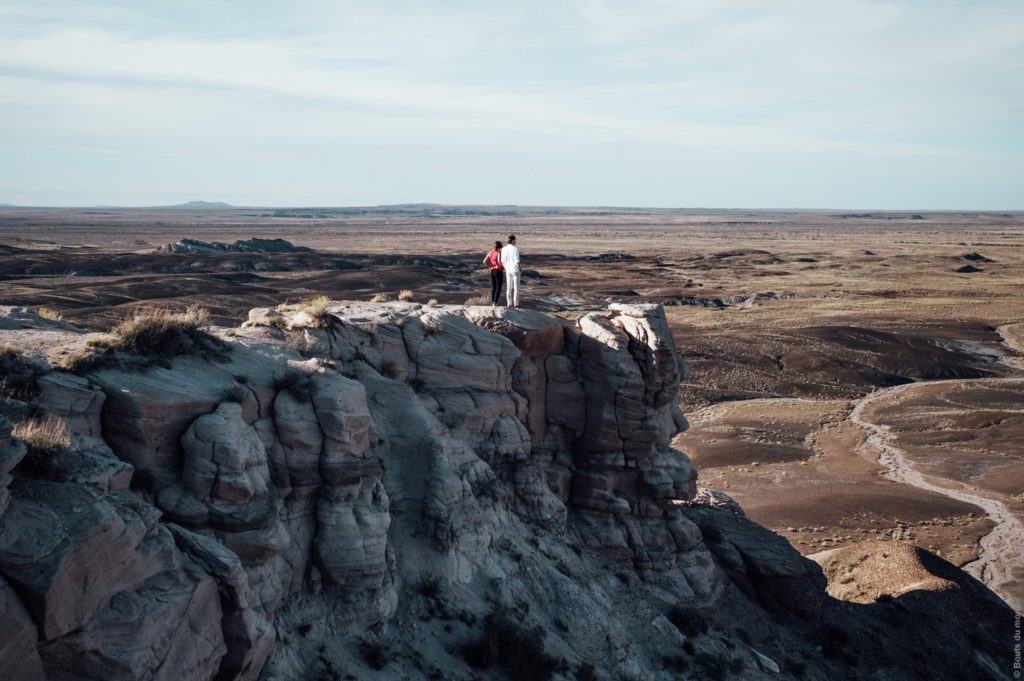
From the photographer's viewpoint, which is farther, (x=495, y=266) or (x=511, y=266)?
(x=495, y=266)

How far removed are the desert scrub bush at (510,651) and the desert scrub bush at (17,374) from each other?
7.16 meters

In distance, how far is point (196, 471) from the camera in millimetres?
10734

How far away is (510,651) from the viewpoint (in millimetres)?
13148

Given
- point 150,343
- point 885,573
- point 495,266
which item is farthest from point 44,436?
point 885,573

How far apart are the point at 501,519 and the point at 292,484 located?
15.8 ft

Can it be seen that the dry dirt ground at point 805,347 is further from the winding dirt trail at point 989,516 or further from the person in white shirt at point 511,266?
the person in white shirt at point 511,266

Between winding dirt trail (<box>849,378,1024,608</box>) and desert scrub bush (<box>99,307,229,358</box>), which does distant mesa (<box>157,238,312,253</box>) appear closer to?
winding dirt trail (<box>849,378,1024,608</box>)

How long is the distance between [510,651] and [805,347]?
50.7m

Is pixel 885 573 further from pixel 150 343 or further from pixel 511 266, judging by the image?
pixel 150 343

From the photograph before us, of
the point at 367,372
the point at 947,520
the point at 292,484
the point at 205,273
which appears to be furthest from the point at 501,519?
the point at 205,273

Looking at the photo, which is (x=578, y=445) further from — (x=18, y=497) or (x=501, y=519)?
(x=18, y=497)

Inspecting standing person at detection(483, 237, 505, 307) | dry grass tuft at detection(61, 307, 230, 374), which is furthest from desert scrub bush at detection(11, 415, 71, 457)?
standing person at detection(483, 237, 505, 307)

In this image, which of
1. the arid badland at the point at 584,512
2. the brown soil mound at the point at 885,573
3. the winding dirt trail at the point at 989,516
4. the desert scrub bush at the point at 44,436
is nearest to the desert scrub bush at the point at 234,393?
the arid badland at the point at 584,512

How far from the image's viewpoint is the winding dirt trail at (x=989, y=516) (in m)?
26.6
